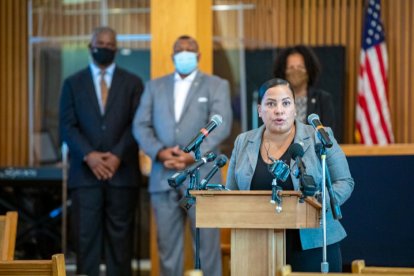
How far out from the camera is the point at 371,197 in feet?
23.0

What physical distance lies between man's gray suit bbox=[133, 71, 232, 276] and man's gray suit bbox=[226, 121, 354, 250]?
1922mm

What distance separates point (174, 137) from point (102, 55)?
91cm

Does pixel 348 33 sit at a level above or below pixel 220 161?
above

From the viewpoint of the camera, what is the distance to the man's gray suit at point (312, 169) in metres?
4.98

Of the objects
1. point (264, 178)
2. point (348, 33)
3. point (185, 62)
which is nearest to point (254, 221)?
point (264, 178)

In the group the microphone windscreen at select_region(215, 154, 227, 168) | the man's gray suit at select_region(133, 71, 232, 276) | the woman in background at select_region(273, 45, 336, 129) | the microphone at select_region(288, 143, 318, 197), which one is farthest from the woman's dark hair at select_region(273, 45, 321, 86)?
the microphone at select_region(288, 143, 318, 197)

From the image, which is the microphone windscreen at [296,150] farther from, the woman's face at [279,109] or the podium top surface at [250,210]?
the woman's face at [279,109]

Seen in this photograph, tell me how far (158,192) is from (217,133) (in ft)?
1.92

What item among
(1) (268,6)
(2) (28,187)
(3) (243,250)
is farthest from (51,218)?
(3) (243,250)

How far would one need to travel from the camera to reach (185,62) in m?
7.21

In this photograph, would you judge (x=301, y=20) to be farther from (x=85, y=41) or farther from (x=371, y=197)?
(x=371, y=197)

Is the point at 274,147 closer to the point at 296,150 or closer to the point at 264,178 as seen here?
the point at 264,178

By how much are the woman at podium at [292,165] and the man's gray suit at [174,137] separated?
6.41 ft

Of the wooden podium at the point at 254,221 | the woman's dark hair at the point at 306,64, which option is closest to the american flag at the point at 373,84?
the woman's dark hair at the point at 306,64
